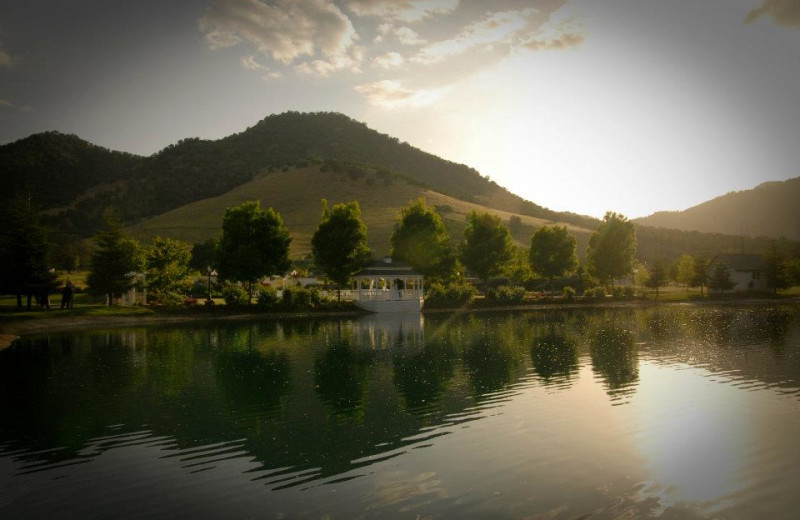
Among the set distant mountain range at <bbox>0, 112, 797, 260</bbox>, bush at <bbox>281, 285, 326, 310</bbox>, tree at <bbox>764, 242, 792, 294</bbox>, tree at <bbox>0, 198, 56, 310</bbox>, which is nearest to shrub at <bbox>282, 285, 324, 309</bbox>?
bush at <bbox>281, 285, 326, 310</bbox>

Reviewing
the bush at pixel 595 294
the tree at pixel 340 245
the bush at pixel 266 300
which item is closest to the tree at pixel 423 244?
the tree at pixel 340 245

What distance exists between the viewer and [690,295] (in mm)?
73438

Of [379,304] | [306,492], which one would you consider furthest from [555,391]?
[379,304]

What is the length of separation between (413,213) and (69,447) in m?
56.7

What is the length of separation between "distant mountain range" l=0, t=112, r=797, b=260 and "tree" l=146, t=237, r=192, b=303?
1998 inches

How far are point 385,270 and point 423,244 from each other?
238 inches

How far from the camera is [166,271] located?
189 ft

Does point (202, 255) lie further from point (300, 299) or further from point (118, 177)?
point (118, 177)

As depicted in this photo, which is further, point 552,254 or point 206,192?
point 206,192

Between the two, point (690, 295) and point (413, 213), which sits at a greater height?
point (413, 213)

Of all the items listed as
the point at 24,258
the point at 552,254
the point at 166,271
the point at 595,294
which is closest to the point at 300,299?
the point at 166,271

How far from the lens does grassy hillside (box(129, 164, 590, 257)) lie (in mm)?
119875

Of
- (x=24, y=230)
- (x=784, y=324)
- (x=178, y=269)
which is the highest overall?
(x=24, y=230)

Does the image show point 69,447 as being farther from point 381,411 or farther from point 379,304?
point 379,304
